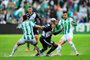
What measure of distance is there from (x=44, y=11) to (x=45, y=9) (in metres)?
0.17

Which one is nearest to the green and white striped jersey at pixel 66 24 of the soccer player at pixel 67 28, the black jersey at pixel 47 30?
the soccer player at pixel 67 28

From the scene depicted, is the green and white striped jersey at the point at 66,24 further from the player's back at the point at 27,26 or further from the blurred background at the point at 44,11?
the blurred background at the point at 44,11

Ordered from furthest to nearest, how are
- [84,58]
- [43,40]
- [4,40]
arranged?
[4,40]
[43,40]
[84,58]

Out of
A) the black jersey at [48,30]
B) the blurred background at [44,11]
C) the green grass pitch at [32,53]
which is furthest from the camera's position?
the blurred background at [44,11]

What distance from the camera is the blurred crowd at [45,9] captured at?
109 ft

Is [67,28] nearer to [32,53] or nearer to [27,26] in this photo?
[27,26]

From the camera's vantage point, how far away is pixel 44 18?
34188 millimetres

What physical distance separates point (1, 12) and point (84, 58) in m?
17.5

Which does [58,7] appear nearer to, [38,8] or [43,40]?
[38,8]

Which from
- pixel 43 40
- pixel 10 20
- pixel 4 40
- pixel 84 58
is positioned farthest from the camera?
pixel 10 20

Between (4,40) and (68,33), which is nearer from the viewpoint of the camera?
(68,33)

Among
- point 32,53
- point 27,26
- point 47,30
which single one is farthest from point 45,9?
point 27,26

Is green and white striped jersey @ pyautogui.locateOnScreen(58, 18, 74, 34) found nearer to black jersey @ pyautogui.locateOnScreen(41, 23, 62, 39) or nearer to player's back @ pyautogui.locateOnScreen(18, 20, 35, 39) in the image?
black jersey @ pyautogui.locateOnScreen(41, 23, 62, 39)

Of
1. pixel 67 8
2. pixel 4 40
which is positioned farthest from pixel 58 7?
pixel 4 40
